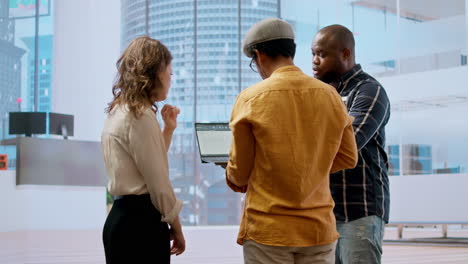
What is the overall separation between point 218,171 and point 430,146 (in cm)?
488

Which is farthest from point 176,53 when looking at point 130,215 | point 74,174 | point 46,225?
point 130,215

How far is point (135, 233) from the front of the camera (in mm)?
1734

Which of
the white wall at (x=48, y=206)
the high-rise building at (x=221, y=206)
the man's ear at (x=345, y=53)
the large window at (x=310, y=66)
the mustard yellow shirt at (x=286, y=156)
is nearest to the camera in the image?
the mustard yellow shirt at (x=286, y=156)

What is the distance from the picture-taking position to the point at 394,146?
10750 millimetres

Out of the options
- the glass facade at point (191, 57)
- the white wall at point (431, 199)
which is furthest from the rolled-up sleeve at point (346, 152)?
the glass facade at point (191, 57)

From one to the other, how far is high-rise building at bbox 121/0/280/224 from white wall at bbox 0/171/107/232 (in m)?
2.16

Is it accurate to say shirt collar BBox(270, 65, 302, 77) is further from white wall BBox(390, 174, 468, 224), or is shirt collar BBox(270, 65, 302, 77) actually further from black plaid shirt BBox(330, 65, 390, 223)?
white wall BBox(390, 174, 468, 224)

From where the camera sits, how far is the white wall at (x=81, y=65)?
41.5 ft

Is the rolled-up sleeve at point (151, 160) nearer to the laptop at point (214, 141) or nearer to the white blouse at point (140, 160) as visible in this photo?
the white blouse at point (140, 160)

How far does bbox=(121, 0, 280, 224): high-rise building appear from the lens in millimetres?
13766

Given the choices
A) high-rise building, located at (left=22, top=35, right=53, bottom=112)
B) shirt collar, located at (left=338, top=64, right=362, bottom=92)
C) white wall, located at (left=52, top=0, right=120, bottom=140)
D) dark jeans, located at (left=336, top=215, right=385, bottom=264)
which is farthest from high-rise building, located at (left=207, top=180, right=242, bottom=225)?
dark jeans, located at (left=336, top=215, right=385, bottom=264)

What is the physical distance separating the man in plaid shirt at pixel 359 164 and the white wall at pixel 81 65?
1100 cm

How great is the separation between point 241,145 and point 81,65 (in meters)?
11.7

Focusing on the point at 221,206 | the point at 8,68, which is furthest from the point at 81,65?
the point at 221,206
